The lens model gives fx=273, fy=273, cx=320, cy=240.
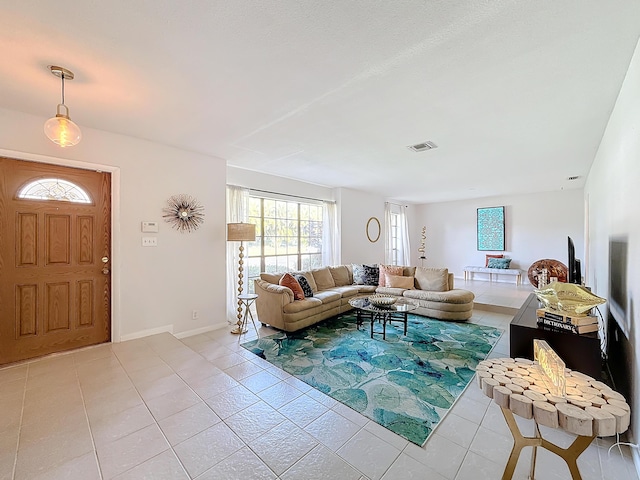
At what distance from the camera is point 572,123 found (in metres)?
2.81

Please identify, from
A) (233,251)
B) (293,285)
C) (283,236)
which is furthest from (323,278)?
(233,251)

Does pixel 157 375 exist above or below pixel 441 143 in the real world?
→ below

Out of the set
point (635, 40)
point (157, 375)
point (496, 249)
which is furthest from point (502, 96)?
point (496, 249)

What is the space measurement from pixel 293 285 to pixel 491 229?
21.8ft

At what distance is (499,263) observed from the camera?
299 inches

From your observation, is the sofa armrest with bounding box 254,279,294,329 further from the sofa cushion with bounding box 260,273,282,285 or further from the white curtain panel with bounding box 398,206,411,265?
the white curtain panel with bounding box 398,206,411,265

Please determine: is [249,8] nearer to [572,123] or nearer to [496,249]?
[572,123]

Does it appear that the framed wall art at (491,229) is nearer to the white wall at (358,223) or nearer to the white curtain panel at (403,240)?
the white curtain panel at (403,240)

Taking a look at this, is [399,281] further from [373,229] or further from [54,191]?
[54,191]

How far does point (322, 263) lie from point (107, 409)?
4557mm

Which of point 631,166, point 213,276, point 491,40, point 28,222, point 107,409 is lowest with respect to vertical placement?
point 107,409

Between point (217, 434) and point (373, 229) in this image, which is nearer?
point (217, 434)

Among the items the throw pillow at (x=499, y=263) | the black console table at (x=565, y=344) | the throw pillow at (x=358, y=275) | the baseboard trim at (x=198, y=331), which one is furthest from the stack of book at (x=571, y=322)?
the throw pillow at (x=499, y=263)

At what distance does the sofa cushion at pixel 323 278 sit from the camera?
497 centimetres
